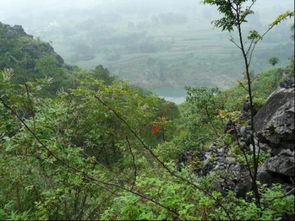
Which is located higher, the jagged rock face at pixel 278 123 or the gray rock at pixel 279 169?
the jagged rock face at pixel 278 123

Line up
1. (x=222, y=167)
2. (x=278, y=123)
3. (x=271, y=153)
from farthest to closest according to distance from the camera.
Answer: (x=222, y=167)
(x=278, y=123)
(x=271, y=153)

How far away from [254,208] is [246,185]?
303cm

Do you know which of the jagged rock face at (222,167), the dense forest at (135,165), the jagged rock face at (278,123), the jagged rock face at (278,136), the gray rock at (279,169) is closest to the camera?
the dense forest at (135,165)

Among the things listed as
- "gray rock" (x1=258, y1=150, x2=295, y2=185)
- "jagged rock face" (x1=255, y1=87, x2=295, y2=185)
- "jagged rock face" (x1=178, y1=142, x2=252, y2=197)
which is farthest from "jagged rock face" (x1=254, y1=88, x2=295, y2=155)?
"jagged rock face" (x1=178, y1=142, x2=252, y2=197)

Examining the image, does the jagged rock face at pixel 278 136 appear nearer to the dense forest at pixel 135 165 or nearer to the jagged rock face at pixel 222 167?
the dense forest at pixel 135 165

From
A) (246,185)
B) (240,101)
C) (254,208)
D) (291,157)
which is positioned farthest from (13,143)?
(240,101)

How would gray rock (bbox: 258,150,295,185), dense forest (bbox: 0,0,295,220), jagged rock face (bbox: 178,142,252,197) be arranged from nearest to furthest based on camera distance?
1. dense forest (bbox: 0,0,295,220)
2. gray rock (bbox: 258,150,295,185)
3. jagged rock face (bbox: 178,142,252,197)

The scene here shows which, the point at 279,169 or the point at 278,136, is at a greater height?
the point at 278,136

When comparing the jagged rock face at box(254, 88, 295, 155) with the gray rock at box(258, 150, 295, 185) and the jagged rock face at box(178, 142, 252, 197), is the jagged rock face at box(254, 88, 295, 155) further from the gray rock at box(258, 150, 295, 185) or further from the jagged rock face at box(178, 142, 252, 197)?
the jagged rock face at box(178, 142, 252, 197)

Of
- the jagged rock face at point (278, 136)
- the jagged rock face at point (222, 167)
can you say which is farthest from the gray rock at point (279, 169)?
the jagged rock face at point (222, 167)

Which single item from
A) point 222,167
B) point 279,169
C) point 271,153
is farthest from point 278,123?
point 222,167

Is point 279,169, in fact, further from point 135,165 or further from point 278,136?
point 135,165

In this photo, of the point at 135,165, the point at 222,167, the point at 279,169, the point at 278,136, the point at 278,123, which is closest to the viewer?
the point at 135,165

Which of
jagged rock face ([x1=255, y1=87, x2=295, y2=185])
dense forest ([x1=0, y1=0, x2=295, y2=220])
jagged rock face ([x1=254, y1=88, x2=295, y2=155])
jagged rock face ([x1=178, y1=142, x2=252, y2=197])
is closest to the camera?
dense forest ([x1=0, y1=0, x2=295, y2=220])
